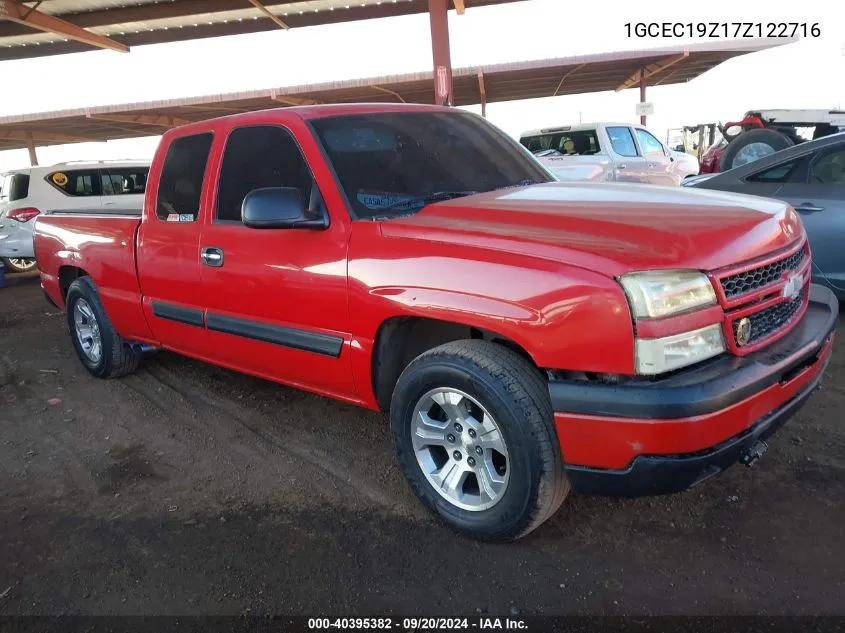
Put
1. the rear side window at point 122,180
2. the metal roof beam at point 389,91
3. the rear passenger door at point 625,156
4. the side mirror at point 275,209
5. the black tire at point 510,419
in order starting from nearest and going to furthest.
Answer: the black tire at point 510,419 → the side mirror at point 275,209 → the rear passenger door at point 625,156 → the rear side window at point 122,180 → the metal roof beam at point 389,91

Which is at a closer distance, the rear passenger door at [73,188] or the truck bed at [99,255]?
the truck bed at [99,255]

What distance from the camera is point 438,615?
228 centimetres

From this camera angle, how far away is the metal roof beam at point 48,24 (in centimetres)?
1123

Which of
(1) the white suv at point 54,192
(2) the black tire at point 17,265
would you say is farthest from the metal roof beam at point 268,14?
(2) the black tire at point 17,265

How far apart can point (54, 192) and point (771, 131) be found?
36.4 ft

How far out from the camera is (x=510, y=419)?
2334 mm

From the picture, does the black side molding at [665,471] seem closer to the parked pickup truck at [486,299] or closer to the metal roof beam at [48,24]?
the parked pickup truck at [486,299]

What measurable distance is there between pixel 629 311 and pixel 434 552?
1.27 m

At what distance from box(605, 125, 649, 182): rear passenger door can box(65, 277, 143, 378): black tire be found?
7.96 meters

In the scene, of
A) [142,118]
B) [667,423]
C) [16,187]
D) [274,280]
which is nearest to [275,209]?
[274,280]

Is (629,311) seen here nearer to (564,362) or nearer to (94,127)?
(564,362)

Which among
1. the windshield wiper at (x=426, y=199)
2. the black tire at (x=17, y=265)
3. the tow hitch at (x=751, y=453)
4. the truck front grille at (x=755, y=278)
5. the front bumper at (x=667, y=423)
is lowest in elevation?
the black tire at (x=17, y=265)

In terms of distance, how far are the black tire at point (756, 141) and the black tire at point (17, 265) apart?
11.5m

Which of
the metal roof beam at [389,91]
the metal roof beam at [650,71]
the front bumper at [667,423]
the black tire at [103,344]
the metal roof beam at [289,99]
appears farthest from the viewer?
the metal roof beam at [289,99]
